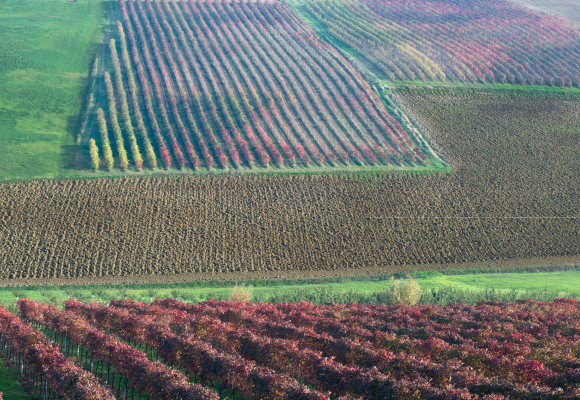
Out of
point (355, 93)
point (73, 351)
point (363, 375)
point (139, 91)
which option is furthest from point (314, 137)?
point (363, 375)

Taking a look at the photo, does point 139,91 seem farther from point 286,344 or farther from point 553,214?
point 286,344

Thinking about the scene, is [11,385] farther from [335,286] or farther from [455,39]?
[455,39]

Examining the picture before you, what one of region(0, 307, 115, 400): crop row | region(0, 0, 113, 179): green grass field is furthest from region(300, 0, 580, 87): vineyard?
region(0, 307, 115, 400): crop row

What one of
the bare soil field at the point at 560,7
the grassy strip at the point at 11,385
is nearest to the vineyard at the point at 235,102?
the grassy strip at the point at 11,385

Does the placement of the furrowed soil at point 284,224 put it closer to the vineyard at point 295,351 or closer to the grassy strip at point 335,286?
the grassy strip at point 335,286

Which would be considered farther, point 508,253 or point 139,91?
point 139,91

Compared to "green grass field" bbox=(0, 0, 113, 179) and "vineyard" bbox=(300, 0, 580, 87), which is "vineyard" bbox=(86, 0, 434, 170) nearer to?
"green grass field" bbox=(0, 0, 113, 179)

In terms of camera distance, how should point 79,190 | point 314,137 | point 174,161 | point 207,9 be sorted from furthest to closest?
point 207,9
point 314,137
point 174,161
point 79,190

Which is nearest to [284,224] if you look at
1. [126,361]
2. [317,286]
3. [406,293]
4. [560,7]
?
[317,286]
